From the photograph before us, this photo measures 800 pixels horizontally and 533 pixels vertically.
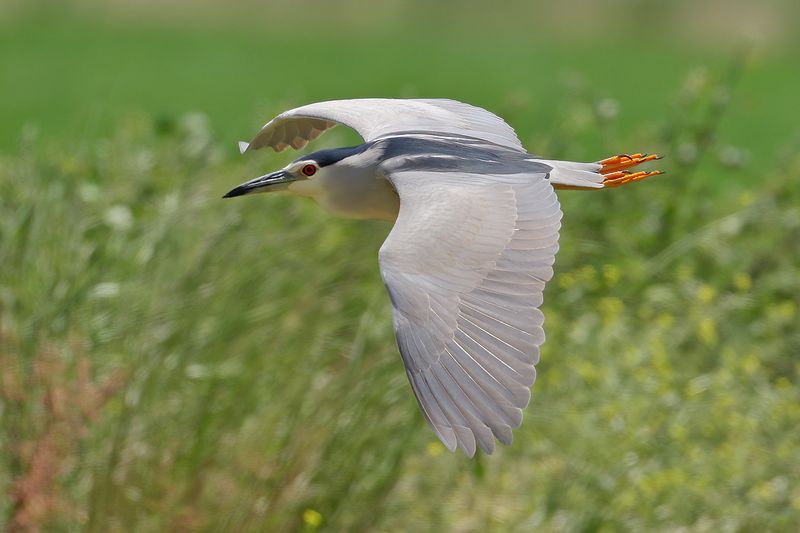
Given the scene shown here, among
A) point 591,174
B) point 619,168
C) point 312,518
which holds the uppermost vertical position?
point 591,174

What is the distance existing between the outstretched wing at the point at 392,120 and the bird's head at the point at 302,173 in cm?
19

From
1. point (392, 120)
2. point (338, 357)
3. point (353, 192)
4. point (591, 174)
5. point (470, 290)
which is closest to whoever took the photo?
point (470, 290)

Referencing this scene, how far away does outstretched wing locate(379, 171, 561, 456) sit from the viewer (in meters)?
3.15

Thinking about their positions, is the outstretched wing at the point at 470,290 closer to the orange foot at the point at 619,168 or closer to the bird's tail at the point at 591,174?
the bird's tail at the point at 591,174

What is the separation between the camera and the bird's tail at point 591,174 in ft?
13.4

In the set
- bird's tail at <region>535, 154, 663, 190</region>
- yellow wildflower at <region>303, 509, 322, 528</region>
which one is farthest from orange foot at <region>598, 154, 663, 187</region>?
yellow wildflower at <region>303, 509, 322, 528</region>

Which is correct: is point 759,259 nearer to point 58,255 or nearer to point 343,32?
point 58,255

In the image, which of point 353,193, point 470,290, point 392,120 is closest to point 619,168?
point 392,120

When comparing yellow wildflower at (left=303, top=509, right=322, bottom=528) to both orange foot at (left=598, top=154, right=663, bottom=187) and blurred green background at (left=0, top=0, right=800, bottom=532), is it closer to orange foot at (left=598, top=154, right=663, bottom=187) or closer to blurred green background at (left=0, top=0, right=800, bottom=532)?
blurred green background at (left=0, top=0, right=800, bottom=532)

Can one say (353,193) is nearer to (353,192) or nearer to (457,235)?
(353,192)

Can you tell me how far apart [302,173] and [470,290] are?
86 centimetres

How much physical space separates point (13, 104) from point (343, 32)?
18.9 ft

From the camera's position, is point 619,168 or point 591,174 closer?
point 591,174

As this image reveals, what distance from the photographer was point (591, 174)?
4191 mm
